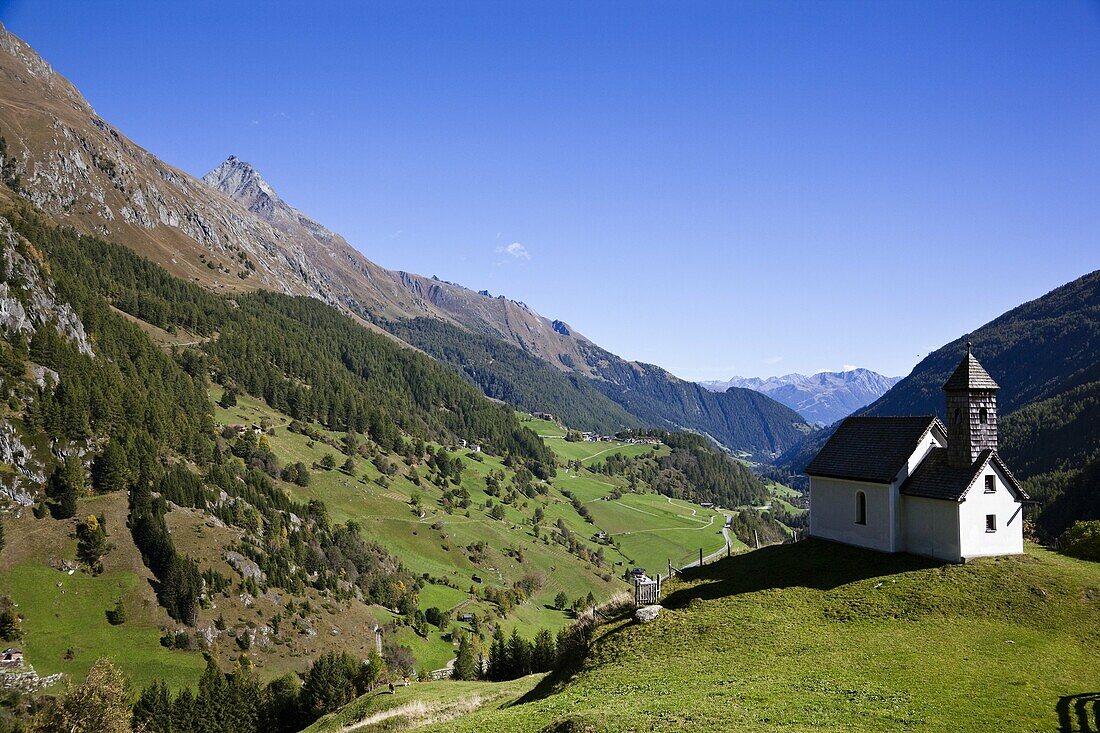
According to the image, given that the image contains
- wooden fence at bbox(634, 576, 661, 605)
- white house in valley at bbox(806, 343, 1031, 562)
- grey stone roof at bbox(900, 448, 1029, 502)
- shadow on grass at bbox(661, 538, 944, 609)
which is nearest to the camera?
shadow on grass at bbox(661, 538, 944, 609)

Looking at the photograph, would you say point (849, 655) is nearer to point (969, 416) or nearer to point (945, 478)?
point (945, 478)

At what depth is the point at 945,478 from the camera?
139ft

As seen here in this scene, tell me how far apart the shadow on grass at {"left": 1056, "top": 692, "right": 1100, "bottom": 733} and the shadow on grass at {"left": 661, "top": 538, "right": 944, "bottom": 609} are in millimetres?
15577

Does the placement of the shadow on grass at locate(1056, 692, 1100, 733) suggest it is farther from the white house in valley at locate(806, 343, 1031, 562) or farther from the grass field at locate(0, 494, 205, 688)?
the grass field at locate(0, 494, 205, 688)

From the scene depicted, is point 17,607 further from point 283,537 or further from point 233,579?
point 283,537

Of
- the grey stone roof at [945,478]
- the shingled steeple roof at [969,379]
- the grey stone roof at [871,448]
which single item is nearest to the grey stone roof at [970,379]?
the shingled steeple roof at [969,379]

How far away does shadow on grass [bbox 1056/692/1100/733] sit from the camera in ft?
67.9

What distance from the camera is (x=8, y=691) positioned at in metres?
93.2

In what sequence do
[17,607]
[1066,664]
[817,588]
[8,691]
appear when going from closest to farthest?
[1066,664]
[817,588]
[8,691]
[17,607]

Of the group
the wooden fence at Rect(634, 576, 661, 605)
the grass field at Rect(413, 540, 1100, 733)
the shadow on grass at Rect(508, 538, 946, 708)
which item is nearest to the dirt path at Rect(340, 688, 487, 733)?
the grass field at Rect(413, 540, 1100, 733)

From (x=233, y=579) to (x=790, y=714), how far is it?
142349mm

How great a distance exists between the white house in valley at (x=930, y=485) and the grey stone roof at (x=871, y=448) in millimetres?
76

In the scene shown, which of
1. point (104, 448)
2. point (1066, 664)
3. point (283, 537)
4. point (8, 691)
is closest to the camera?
point (1066, 664)

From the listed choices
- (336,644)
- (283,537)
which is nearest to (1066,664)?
(336,644)
